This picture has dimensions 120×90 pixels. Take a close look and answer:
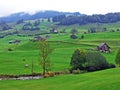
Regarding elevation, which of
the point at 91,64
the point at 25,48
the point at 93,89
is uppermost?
the point at 93,89

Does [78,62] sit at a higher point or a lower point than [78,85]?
lower

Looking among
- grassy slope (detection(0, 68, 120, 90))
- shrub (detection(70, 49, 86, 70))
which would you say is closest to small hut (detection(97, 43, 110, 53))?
shrub (detection(70, 49, 86, 70))

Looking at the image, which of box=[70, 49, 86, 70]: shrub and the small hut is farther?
the small hut

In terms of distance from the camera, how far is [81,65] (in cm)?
10325

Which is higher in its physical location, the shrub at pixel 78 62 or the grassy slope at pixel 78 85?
the grassy slope at pixel 78 85

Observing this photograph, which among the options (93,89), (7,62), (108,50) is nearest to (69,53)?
(108,50)

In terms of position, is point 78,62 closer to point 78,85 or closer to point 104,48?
point 78,85

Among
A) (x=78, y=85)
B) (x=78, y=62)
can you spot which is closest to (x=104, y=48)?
(x=78, y=62)

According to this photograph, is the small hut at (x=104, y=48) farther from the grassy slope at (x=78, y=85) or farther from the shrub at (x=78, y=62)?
the grassy slope at (x=78, y=85)

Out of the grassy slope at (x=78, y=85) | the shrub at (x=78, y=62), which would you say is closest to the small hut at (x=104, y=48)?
the shrub at (x=78, y=62)

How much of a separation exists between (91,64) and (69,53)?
2213 inches

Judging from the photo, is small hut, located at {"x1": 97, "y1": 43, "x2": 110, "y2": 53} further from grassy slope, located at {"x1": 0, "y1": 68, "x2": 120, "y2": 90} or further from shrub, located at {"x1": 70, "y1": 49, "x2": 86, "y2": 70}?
grassy slope, located at {"x1": 0, "y1": 68, "x2": 120, "y2": 90}

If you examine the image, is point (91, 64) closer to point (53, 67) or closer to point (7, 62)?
point (53, 67)

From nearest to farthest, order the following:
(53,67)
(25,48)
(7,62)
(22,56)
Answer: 1. (53,67)
2. (7,62)
3. (22,56)
4. (25,48)
